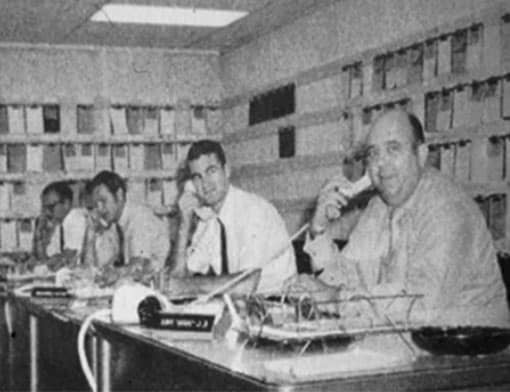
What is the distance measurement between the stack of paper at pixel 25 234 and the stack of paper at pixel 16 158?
50cm

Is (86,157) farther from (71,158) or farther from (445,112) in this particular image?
(445,112)

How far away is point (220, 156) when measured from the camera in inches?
154

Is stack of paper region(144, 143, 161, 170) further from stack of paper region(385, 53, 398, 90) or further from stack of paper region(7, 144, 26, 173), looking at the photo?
stack of paper region(385, 53, 398, 90)

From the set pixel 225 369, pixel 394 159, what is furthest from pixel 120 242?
pixel 225 369

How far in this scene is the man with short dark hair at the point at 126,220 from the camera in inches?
215

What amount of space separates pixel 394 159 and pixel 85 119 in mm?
5640

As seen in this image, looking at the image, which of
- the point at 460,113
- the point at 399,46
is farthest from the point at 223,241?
the point at 399,46

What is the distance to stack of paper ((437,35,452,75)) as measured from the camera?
17.0ft

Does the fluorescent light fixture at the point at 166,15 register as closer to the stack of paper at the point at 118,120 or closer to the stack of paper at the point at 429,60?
the stack of paper at the point at 118,120

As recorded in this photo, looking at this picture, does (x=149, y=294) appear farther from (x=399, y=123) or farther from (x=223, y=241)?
(x=223, y=241)

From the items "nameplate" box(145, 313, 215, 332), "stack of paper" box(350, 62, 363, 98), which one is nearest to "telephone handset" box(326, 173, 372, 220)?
"nameplate" box(145, 313, 215, 332)

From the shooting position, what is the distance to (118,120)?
8.20m

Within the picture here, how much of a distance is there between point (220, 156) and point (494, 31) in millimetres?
1911

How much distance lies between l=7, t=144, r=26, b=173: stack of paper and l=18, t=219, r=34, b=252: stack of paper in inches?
19.8
